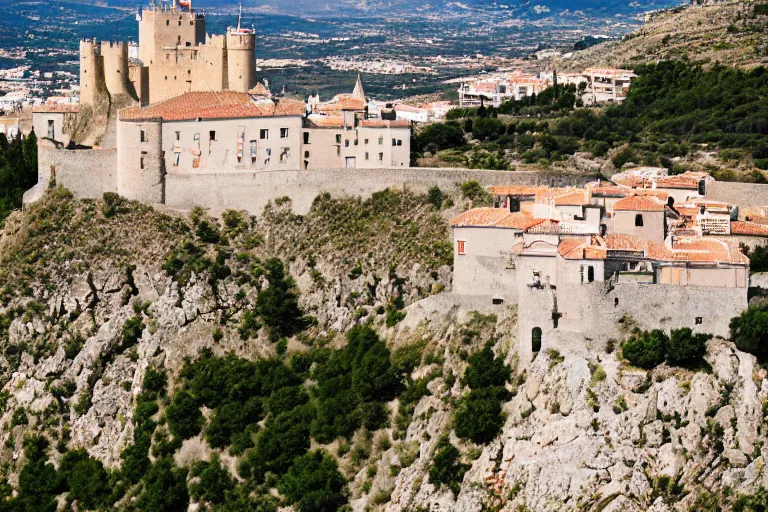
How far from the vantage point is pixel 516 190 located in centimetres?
5116

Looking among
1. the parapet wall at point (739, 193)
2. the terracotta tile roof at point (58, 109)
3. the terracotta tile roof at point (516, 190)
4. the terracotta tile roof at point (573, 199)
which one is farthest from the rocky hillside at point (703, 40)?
the terracotta tile roof at point (573, 199)

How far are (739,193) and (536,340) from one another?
39.4 ft

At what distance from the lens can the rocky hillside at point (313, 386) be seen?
41.7m

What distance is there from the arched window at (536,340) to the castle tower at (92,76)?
22.7 m

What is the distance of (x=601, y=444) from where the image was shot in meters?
41.7

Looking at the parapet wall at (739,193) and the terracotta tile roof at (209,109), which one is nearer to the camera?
the parapet wall at (739,193)

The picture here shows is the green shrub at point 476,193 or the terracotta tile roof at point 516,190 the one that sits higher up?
the terracotta tile roof at point 516,190

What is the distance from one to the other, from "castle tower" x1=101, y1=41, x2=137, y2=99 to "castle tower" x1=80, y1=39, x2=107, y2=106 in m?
0.26

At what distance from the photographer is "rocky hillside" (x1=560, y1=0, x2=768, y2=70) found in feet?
282

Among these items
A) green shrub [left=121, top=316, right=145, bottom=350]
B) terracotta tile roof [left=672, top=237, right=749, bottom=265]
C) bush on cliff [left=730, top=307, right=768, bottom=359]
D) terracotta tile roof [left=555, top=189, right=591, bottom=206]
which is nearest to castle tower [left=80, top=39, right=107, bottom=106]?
green shrub [left=121, top=316, right=145, bottom=350]

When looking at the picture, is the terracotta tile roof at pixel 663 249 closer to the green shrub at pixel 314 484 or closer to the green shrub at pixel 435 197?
the green shrub at pixel 435 197

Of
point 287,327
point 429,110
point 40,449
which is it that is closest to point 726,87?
point 429,110

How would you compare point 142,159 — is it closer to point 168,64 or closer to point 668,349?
point 168,64

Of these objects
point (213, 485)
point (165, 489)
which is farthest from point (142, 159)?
point (213, 485)
